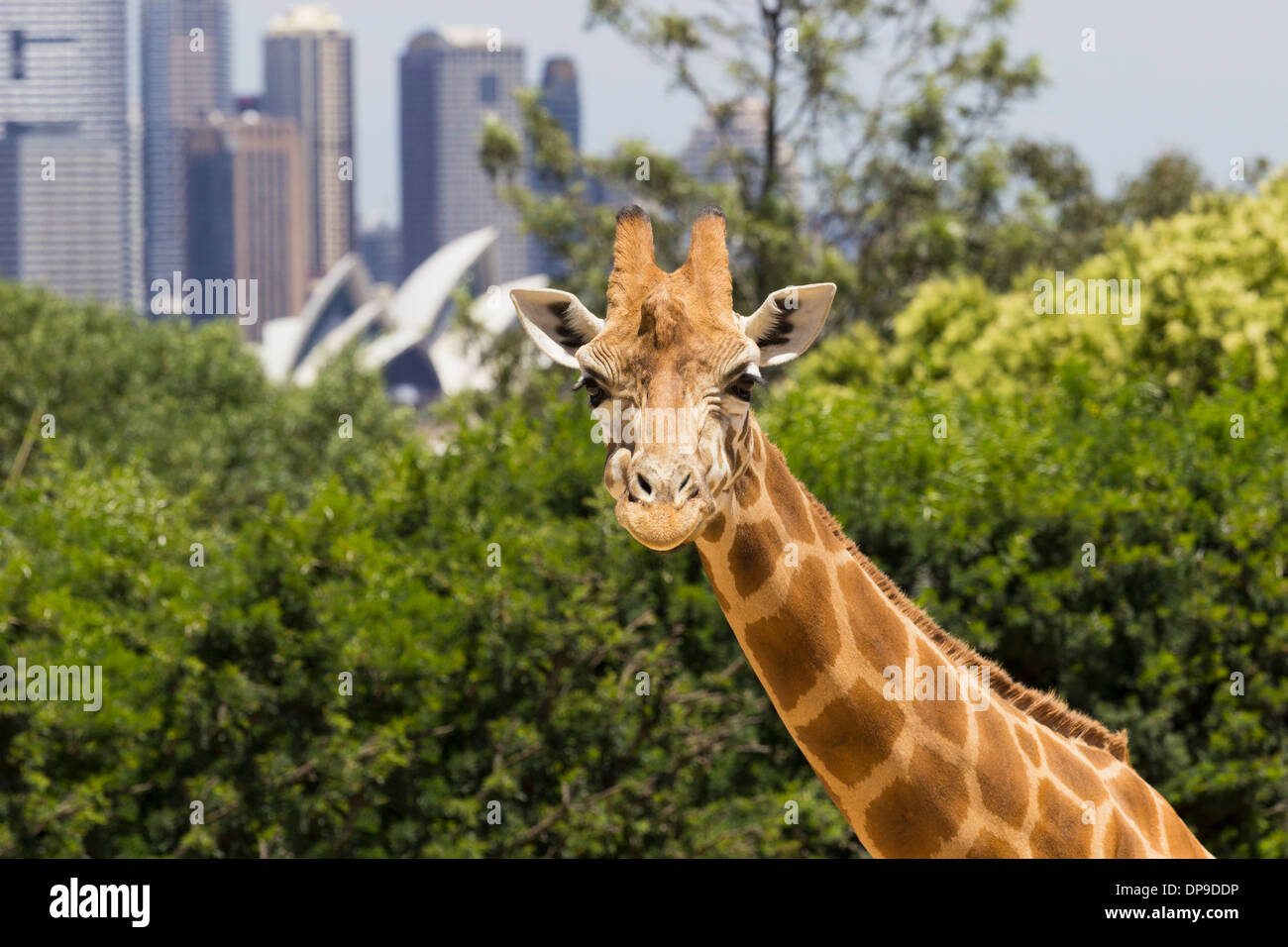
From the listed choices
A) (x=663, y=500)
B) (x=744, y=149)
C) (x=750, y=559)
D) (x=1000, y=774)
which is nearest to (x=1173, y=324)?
(x=1000, y=774)

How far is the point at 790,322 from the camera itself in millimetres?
4312

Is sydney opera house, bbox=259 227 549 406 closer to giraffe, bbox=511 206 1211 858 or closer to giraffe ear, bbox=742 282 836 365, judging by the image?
giraffe, bbox=511 206 1211 858

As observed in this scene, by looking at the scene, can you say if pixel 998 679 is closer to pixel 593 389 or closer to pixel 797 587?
pixel 797 587

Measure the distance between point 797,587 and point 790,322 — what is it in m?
0.85

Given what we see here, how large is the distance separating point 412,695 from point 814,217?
21031 millimetres

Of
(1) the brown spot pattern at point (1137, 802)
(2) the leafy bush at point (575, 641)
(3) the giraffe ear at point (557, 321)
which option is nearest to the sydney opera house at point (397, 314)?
(2) the leafy bush at point (575, 641)

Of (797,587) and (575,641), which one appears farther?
(575,641)

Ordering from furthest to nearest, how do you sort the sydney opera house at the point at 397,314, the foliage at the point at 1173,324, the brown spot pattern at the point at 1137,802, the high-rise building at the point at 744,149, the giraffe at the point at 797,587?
the sydney opera house at the point at 397,314
the high-rise building at the point at 744,149
the foliage at the point at 1173,324
the brown spot pattern at the point at 1137,802
the giraffe at the point at 797,587

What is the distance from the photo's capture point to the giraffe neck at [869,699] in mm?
4371

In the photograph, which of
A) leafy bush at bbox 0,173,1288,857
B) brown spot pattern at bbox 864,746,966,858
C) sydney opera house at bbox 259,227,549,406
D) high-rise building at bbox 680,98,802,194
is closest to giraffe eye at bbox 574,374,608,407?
brown spot pattern at bbox 864,746,966,858

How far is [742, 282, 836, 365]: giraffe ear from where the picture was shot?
4.25 m

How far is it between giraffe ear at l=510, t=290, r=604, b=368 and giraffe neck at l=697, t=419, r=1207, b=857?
635 mm

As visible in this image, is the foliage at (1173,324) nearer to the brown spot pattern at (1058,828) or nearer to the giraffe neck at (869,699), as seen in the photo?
the brown spot pattern at (1058,828)
